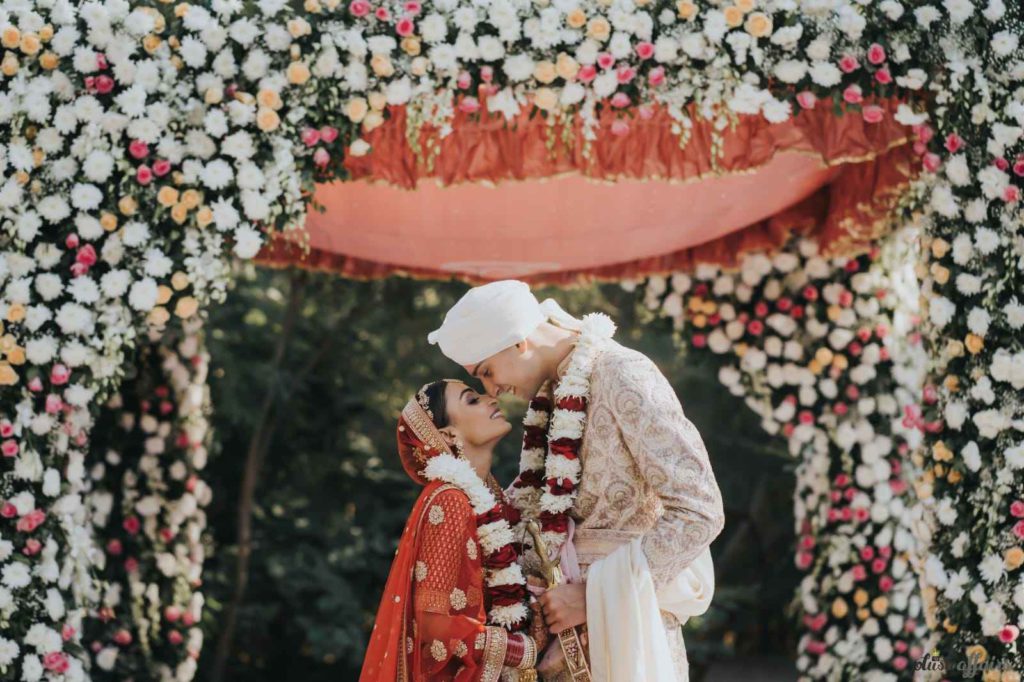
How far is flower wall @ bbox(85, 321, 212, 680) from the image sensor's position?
20.7 feet

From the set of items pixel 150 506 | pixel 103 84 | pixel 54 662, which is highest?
pixel 103 84

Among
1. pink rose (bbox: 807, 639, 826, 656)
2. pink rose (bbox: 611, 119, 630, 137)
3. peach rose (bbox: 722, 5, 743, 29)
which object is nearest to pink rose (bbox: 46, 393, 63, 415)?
pink rose (bbox: 611, 119, 630, 137)

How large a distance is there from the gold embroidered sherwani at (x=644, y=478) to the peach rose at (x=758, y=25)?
1401mm

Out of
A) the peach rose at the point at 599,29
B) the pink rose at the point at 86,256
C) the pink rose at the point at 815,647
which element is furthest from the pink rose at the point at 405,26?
the pink rose at the point at 815,647

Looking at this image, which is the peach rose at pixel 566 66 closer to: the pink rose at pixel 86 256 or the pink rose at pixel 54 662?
the pink rose at pixel 86 256

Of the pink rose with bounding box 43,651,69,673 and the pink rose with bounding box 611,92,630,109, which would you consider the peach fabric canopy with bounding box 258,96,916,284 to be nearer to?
the pink rose with bounding box 611,92,630,109

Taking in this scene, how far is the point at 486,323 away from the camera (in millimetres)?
3629

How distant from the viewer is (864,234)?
5902mm

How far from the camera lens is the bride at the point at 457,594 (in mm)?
3576

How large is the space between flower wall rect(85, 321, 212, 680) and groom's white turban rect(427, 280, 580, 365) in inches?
117

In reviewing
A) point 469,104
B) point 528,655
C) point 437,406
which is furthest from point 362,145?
point 528,655

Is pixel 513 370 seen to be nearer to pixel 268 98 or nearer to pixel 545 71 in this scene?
pixel 545 71

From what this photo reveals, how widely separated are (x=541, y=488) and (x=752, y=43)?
1.80 m

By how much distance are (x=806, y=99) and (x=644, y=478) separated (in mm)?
1677
